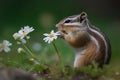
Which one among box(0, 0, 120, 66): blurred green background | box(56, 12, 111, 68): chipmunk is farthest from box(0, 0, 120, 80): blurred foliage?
box(56, 12, 111, 68): chipmunk

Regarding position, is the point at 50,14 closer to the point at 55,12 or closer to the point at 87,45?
the point at 55,12

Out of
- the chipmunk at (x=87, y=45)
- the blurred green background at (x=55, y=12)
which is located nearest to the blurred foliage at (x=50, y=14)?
the blurred green background at (x=55, y=12)

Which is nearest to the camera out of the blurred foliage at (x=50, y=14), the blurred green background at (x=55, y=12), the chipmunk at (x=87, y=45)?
the chipmunk at (x=87, y=45)

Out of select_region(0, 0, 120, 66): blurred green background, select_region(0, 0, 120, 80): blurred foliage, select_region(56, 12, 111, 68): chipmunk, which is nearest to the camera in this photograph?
select_region(56, 12, 111, 68): chipmunk

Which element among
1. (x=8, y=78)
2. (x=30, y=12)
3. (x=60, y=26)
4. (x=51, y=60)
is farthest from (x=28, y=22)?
(x=8, y=78)

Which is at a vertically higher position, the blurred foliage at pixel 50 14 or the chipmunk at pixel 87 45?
the blurred foliage at pixel 50 14

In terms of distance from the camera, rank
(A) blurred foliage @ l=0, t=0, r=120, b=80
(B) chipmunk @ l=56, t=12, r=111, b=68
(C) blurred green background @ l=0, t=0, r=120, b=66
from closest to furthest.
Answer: (B) chipmunk @ l=56, t=12, r=111, b=68 < (A) blurred foliage @ l=0, t=0, r=120, b=80 < (C) blurred green background @ l=0, t=0, r=120, b=66

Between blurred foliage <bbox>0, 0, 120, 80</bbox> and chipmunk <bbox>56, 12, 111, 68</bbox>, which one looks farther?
blurred foliage <bbox>0, 0, 120, 80</bbox>

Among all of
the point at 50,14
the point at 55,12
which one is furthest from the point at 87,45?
the point at 55,12

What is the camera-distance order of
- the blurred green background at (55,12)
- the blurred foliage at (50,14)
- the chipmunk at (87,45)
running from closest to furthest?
the chipmunk at (87,45) < the blurred foliage at (50,14) < the blurred green background at (55,12)

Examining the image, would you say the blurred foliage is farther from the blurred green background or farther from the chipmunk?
the chipmunk

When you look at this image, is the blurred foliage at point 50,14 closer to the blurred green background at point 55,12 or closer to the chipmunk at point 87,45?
the blurred green background at point 55,12

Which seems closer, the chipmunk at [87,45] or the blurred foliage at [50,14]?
the chipmunk at [87,45]
